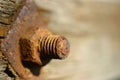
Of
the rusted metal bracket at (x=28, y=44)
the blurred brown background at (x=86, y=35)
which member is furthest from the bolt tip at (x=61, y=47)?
the blurred brown background at (x=86, y=35)

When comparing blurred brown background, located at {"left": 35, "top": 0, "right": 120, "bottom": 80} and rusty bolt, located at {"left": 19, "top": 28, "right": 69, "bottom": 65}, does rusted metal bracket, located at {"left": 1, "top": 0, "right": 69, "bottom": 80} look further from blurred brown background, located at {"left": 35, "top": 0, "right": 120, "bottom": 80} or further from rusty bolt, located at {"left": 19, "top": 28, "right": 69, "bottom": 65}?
blurred brown background, located at {"left": 35, "top": 0, "right": 120, "bottom": 80}

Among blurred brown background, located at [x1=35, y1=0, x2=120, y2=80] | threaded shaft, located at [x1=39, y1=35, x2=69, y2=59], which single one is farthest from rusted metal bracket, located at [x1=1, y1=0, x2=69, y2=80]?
blurred brown background, located at [x1=35, y1=0, x2=120, y2=80]

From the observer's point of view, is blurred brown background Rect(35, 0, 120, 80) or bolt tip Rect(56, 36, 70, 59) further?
blurred brown background Rect(35, 0, 120, 80)

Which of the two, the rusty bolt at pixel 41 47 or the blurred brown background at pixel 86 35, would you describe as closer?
the rusty bolt at pixel 41 47

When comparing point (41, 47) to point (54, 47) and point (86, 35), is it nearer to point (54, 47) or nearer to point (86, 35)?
point (54, 47)

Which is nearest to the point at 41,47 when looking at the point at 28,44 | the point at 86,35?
the point at 28,44

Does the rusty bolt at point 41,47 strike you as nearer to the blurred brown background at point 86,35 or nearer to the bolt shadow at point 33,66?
the bolt shadow at point 33,66
